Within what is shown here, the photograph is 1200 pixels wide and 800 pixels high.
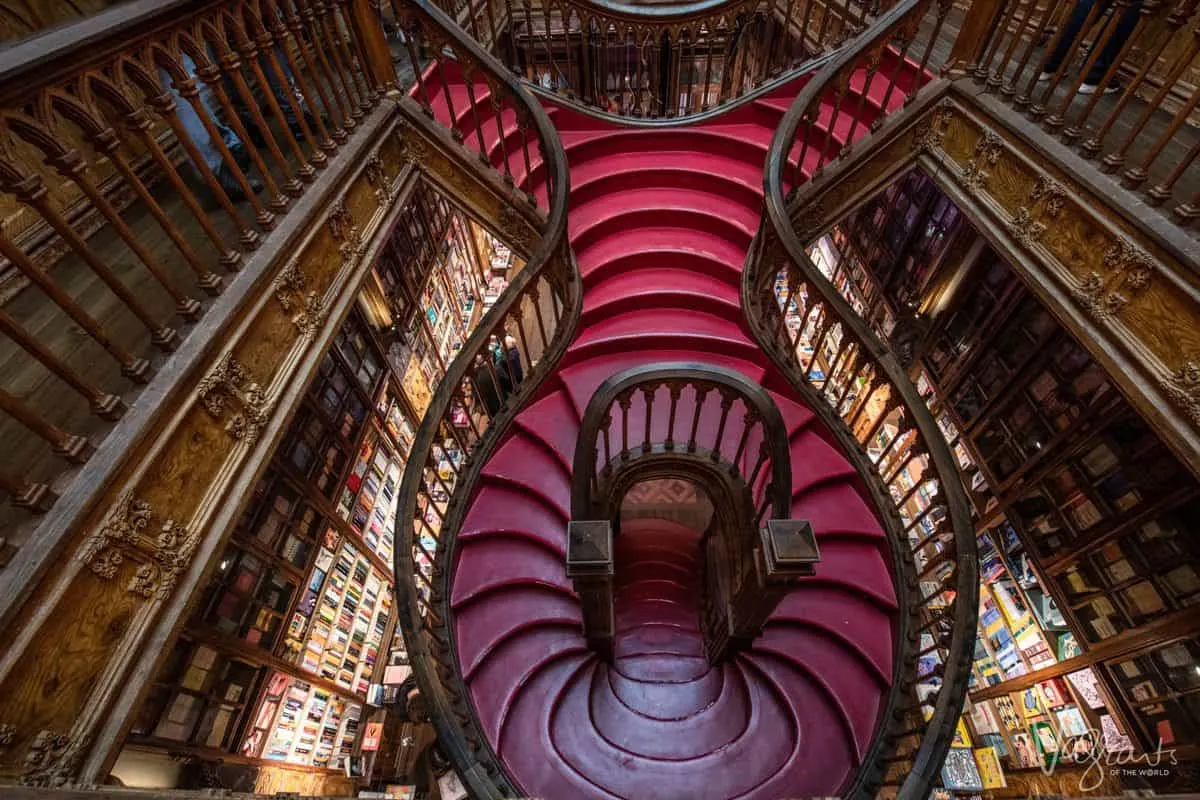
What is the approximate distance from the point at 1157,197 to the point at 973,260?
7.65ft

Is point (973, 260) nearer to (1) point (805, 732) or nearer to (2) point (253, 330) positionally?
(1) point (805, 732)

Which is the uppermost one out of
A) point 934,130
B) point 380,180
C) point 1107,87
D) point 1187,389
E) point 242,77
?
point 1107,87

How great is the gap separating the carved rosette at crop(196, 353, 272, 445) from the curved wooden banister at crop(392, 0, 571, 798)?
0.71 metres

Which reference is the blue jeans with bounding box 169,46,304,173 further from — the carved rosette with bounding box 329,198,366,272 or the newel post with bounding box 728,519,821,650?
the newel post with bounding box 728,519,821,650

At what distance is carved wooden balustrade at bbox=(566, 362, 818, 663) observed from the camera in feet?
7.81

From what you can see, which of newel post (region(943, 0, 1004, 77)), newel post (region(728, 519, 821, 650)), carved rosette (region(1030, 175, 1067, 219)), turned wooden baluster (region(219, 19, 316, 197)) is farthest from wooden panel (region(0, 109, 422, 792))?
newel post (region(943, 0, 1004, 77))

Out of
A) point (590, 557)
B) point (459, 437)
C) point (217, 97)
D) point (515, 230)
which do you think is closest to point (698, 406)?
point (590, 557)

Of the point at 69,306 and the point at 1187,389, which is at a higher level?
the point at 1187,389

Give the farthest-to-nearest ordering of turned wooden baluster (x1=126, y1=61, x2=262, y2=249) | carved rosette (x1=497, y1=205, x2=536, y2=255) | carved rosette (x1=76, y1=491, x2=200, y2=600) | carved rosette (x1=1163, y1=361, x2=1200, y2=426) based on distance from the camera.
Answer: carved rosette (x1=497, y1=205, x2=536, y2=255)
carved rosette (x1=1163, y1=361, x2=1200, y2=426)
turned wooden baluster (x1=126, y1=61, x2=262, y2=249)
carved rosette (x1=76, y1=491, x2=200, y2=600)

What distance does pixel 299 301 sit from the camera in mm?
2754

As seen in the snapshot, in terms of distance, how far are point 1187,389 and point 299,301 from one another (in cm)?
420

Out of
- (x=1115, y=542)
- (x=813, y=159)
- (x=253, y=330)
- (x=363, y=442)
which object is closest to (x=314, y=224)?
(x=253, y=330)

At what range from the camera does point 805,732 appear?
113 inches

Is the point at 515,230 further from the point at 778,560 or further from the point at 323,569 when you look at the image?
the point at 323,569
